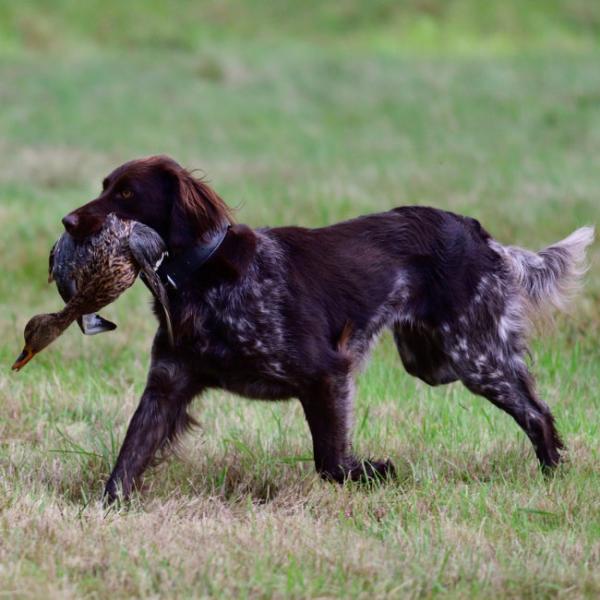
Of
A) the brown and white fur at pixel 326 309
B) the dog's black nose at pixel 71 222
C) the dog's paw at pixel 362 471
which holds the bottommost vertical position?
the dog's paw at pixel 362 471

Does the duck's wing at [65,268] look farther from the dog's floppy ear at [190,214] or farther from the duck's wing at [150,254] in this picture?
the dog's floppy ear at [190,214]

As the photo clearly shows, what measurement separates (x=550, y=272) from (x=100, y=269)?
2.13 meters

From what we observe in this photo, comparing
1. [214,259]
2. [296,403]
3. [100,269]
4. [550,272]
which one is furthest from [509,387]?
[100,269]

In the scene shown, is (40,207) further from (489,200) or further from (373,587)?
(373,587)

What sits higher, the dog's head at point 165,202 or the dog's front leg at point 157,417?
the dog's head at point 165,202

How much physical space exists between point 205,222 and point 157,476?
3.41 feet

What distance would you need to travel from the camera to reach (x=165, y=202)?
465 cm

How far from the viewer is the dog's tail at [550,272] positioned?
5.48 metres

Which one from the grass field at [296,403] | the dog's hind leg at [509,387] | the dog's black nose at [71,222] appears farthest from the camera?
the dog's hind leg at [509,387]

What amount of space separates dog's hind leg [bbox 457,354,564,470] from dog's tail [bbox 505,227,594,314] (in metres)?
0.36

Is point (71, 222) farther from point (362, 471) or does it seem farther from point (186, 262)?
point (362, 471)

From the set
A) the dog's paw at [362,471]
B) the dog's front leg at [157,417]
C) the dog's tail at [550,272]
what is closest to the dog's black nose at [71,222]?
the dog's front leg at [157,417]

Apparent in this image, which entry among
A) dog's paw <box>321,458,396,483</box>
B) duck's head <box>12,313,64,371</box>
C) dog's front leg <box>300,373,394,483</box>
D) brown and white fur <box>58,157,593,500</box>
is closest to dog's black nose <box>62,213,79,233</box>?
brown and white fur <box>58,157,593,500</box>

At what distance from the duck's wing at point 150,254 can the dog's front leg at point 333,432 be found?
0.67m
